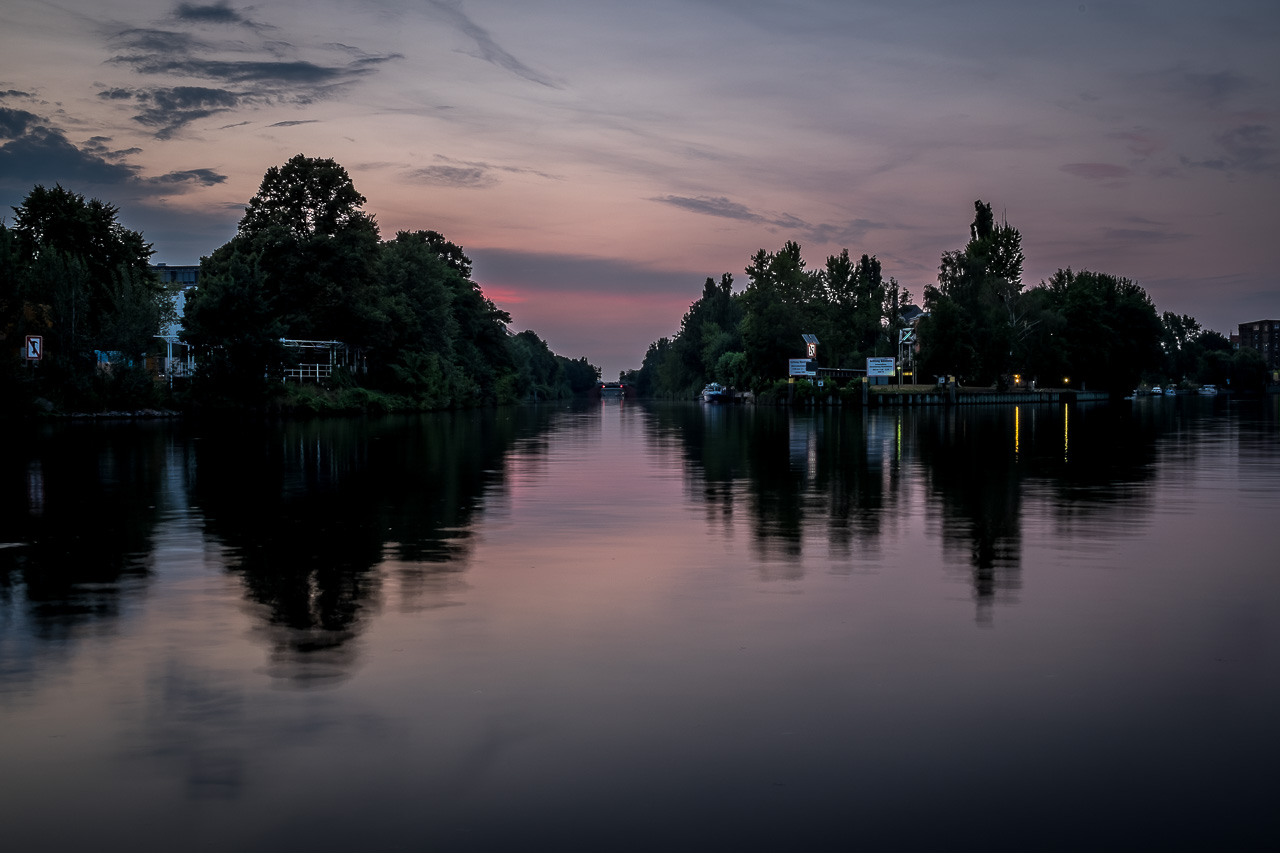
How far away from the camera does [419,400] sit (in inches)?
3445

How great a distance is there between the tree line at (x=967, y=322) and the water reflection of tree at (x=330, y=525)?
86921mm

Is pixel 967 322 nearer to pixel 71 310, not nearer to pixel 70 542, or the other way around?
pixel 71 310

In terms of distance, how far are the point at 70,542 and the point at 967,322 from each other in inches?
4121

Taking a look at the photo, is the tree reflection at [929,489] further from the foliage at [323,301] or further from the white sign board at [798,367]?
the white sign board at [798,367]

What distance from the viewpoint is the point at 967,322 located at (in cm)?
10875

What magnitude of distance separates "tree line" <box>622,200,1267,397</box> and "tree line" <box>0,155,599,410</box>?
157 feet

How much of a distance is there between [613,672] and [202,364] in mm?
66505

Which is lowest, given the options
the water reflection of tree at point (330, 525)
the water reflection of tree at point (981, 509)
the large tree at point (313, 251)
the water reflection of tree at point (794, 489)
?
the water reflection of tree at point (981, 509)

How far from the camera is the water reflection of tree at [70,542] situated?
938 cm

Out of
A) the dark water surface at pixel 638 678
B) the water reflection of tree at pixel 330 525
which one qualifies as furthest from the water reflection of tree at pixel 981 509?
the water reflection of tree at pixel 330 525

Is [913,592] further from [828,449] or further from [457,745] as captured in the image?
[828,449]

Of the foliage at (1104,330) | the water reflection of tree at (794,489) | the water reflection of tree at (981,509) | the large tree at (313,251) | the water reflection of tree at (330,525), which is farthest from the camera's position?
the foliage at (1104,330)

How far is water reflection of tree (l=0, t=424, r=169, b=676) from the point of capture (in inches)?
369

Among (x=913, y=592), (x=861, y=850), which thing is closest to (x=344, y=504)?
(x=913, y=592)
